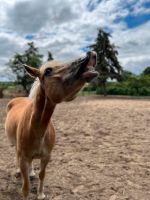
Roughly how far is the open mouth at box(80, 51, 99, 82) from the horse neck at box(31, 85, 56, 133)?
60 cm

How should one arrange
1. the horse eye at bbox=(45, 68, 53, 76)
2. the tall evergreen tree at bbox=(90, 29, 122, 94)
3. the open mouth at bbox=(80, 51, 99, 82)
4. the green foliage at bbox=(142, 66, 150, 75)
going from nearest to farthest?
the open mouth at bbox=(80, 51, 99, 82), the horse eye at bbox=(45, 68, 53, 76), the tall evergreen tree at bbox=(90, 29, 122, 94), the green foliage at bbox=(142, 66, 150, 75)

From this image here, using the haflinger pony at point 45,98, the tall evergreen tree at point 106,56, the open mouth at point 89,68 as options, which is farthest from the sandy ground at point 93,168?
the tall evergreen tree at point 106,56

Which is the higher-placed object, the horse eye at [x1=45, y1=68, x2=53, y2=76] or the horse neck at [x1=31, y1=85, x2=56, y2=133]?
the horse eye at [x1=45, y1=68, x2=53, y2=76]

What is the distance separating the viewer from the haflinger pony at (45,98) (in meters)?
2.44

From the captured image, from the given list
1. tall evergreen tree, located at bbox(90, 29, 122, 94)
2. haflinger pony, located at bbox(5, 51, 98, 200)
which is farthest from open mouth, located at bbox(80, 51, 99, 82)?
tall evergreen tree, located at bbox(90, 29, 122, 94)

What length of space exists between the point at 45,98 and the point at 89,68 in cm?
73

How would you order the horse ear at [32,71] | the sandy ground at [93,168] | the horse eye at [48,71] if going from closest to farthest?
the horse eye at [48,71], the horse ear at [32,71], the sandy ground at [93,168]

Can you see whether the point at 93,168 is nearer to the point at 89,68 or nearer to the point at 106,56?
the point at 89,68

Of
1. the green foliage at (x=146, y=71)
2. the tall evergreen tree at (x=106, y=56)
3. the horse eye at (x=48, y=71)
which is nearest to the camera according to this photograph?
the horse eye at (x=48, y=71)

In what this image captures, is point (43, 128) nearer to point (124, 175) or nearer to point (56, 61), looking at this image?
point (56, 61)

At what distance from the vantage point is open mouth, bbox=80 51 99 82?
2350 millimetres

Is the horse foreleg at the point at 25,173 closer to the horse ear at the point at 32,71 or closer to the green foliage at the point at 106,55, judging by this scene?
the horse ear at the point at 32,71

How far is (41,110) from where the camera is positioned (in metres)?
3.07

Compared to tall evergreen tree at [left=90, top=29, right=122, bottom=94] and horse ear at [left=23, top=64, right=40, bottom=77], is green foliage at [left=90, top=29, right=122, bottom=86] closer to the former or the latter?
tall evergreen tree at [left=90, top=29, right=122, bottom=94]
